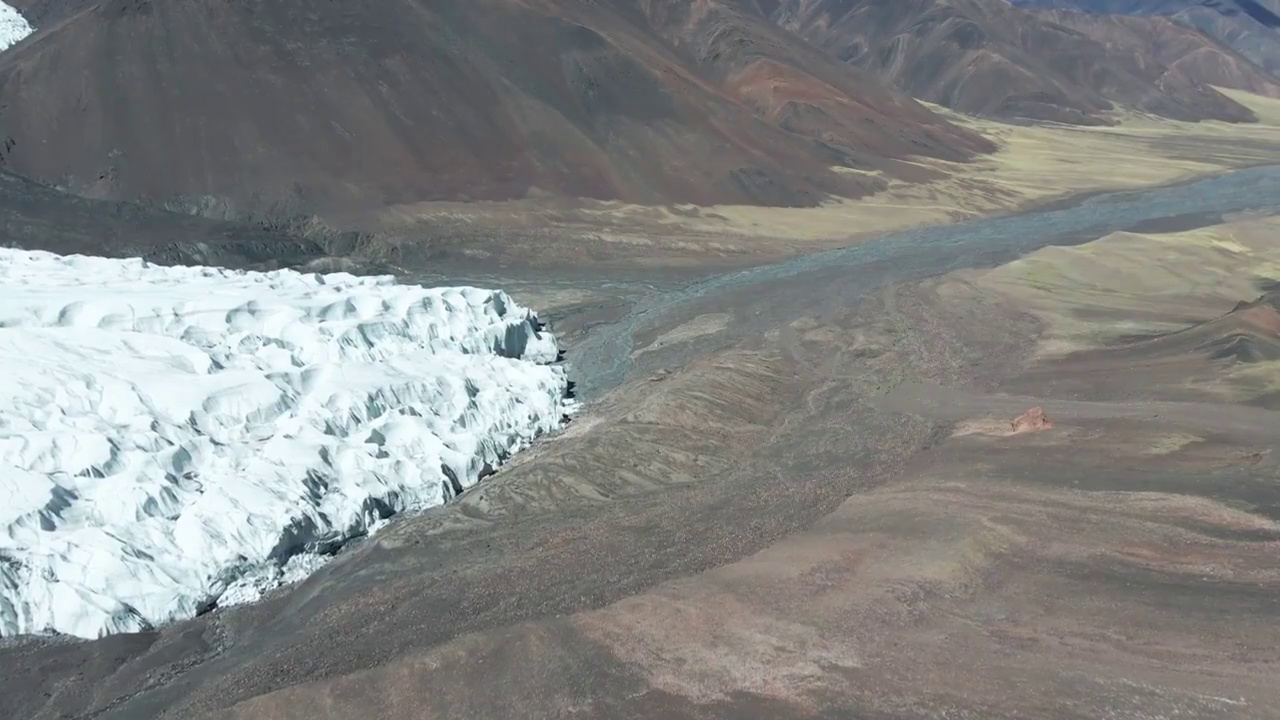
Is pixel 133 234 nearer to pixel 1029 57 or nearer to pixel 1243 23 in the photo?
pixel 1029 57

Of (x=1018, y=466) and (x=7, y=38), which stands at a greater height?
(x=7, y=38)

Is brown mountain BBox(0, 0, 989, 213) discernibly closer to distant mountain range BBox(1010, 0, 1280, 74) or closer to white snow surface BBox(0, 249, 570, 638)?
white snow surface BBox(0, 249, 570, 638)

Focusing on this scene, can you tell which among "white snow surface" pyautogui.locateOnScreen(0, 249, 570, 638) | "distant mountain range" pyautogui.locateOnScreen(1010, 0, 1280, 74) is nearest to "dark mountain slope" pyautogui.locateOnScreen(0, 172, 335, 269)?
"white snow surface" pyautogui.locateOnScreen(0, 249, 570, 638)

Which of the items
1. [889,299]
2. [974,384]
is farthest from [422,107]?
[974,384]

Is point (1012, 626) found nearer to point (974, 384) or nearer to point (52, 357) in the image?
point (974, 384)

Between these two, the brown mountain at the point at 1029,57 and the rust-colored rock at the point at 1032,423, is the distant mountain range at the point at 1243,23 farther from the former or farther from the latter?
the rust-colored rock at the point at 1032,423

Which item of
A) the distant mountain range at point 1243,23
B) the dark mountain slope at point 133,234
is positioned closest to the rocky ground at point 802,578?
the dark mountain slope at point 133,234
